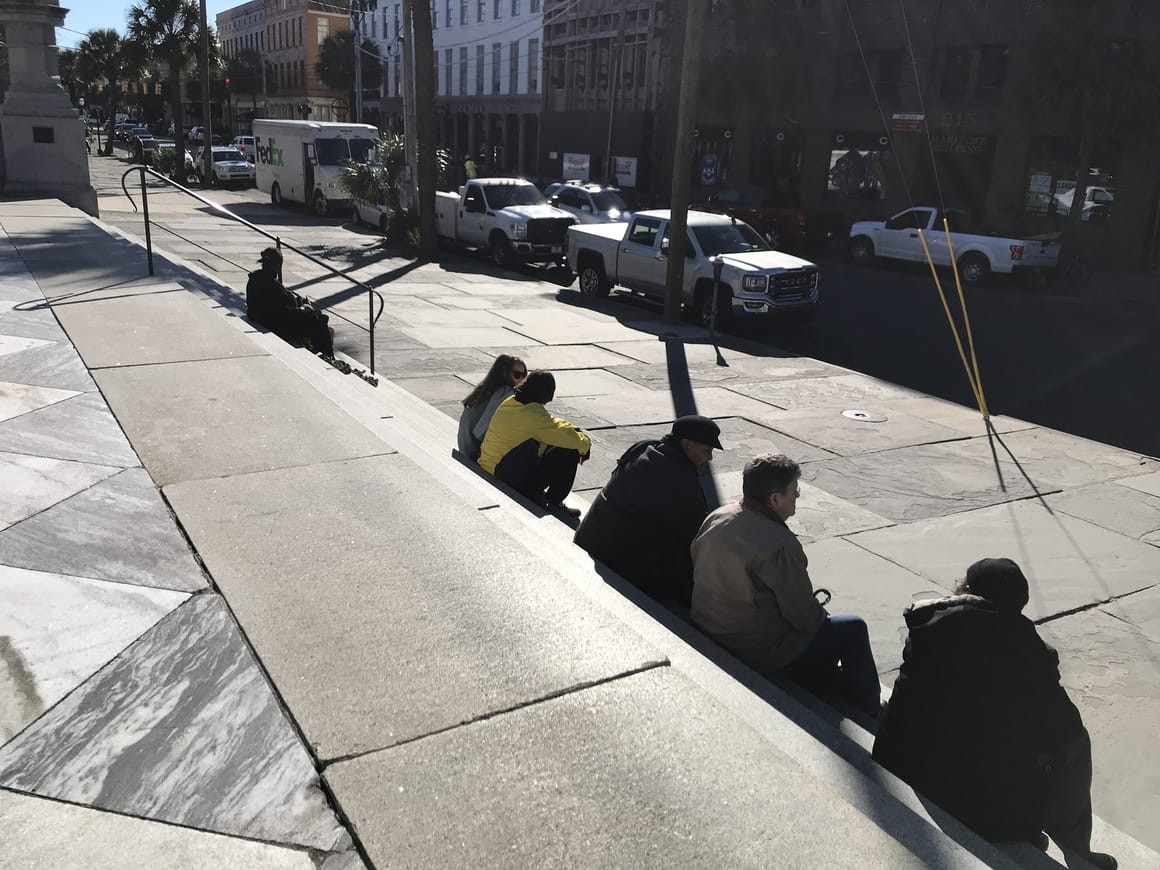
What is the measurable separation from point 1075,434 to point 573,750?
28.6 ft

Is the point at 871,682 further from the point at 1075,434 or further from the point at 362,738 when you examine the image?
the point at 1075,434

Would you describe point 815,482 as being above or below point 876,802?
below

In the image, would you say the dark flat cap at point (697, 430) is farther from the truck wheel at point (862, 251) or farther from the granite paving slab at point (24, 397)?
the truck wheel at point (862, 251)

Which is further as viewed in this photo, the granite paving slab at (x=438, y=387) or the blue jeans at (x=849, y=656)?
the granite paving slab at (x=438, y=387)

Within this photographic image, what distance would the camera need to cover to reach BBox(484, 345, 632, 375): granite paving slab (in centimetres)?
1227

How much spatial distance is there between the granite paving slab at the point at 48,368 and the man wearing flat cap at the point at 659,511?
4634 mm

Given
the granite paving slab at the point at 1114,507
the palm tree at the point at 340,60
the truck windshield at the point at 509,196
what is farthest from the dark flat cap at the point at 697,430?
the palm tree at the point at 340,60

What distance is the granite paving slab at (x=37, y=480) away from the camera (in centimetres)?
532

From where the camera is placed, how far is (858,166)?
112ft

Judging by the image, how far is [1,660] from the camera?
12.9 ft

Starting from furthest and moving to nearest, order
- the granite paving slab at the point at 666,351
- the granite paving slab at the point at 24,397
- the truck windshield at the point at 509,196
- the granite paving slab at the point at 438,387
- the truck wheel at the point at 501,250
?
the truck windshield at the point at 509,196 < the truck wheel at the point at 501,250 < the granite paving slab at the point at 666,351 < the granite paving slab at the point at 438,387 < the granite paving slab at the point at 24,397

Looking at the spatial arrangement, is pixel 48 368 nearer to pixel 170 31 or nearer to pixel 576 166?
pixel 576 166

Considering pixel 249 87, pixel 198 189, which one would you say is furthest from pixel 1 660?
pixel 249 87

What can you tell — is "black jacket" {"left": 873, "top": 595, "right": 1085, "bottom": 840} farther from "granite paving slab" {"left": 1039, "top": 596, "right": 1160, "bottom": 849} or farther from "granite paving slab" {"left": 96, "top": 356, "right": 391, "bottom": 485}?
"granite paving slab" {"left": 96, "top": 356, "right": 391, "bottom": 485}
